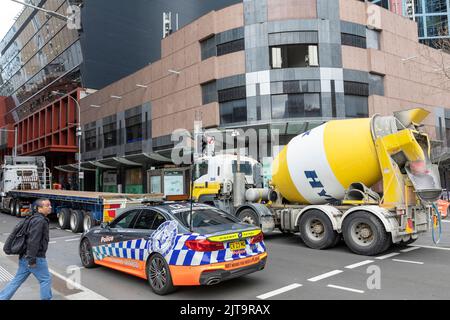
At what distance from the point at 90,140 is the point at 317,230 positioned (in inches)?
1666

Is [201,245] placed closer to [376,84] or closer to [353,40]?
[353,40]

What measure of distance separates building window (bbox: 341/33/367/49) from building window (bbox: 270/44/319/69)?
2457 millimetres

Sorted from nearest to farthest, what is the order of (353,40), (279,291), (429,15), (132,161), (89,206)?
(279,291), (89,206), (353,40), (132,161), (429,15)

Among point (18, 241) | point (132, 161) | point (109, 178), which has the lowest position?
point (18, 241)

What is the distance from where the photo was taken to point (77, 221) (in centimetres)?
1434

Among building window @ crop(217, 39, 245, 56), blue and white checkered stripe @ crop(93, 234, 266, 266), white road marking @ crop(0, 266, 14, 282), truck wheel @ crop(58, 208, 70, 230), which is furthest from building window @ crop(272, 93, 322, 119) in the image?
white road marking @ crop(0, 266, 14, 282)

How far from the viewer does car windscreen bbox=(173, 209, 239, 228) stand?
6281 millimetres

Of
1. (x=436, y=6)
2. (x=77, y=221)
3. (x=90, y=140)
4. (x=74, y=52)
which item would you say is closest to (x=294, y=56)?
(x=77, y=221)

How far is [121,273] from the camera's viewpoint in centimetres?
757

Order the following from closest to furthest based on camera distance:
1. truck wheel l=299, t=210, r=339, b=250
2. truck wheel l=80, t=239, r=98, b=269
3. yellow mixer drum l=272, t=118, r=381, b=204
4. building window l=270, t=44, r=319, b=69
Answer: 1. truck wheel l=80, t=239, r=98, b=269
2. yellow mixer drum l=272, t=118, r=381, b=204
3. truck wheel l=299, t=210, r=339, b=250
4. building window l=270, t=44, r=319, b=69

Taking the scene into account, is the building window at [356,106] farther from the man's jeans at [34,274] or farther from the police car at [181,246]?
the man's jeans at [34,274]

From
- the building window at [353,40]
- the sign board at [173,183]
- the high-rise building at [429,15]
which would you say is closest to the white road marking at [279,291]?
the sign board at [173,183]

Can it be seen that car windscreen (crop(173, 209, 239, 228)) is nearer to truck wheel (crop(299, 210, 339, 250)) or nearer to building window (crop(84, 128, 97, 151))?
truck wheel (crop(299, 210, 339, 250))
